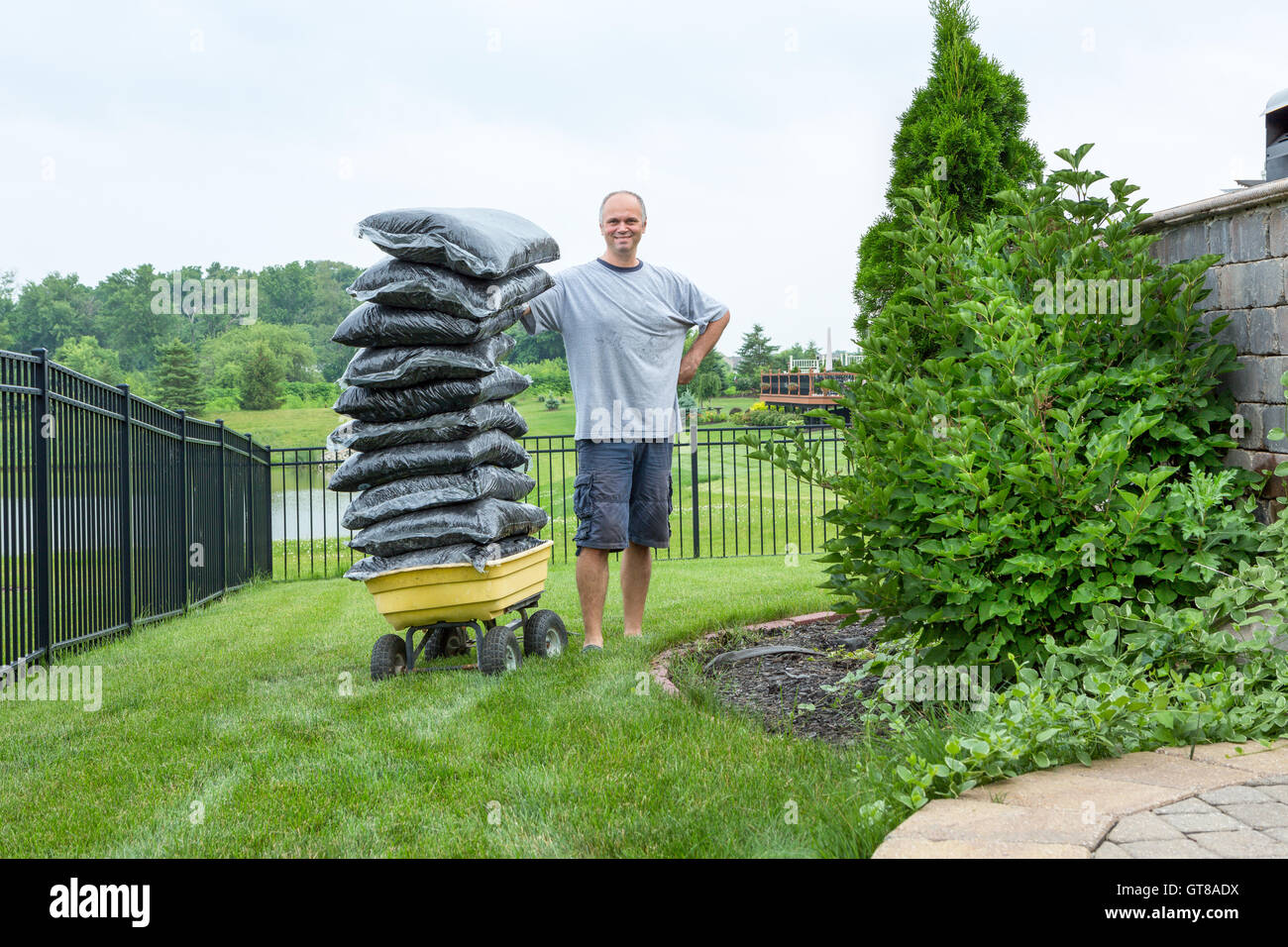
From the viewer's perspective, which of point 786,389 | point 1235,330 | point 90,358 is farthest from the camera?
point 90,358

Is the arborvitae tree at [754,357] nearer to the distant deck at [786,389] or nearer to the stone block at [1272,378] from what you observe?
the distant deck at [786,389]

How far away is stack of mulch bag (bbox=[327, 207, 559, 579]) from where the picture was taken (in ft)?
14.1

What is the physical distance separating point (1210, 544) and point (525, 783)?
2.38 metres

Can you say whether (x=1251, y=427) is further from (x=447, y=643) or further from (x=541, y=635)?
(x=447, y=643)

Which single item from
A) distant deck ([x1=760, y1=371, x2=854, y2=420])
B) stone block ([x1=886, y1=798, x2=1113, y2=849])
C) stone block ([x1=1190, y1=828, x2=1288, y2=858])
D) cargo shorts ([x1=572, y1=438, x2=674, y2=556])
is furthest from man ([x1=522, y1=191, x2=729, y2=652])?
distant deck ([x1=760, y1=371, x2=854, y2=420])

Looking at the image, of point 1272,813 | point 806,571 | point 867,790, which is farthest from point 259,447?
point 1272,813

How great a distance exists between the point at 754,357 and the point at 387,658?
42.1 metres

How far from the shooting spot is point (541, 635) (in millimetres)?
4918

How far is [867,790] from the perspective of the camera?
2.53 metres

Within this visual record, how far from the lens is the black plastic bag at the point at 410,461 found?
457cm

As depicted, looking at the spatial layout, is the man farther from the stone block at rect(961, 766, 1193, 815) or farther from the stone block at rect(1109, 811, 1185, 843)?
the stone block at rect(1109, 811, 1185, 843)

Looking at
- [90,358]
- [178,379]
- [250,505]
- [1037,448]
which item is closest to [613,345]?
[1037,448]

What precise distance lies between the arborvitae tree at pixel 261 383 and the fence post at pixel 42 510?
48.2 metres

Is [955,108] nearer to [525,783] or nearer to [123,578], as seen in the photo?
[525,783]
